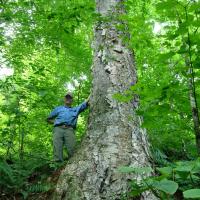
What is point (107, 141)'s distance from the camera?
3.40m

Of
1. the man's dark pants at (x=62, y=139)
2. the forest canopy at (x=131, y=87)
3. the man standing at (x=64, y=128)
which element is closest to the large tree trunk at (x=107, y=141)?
the forest canopy at (x=131, y=87)

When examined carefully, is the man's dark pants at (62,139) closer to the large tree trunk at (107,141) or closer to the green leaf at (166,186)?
the large tree trunk at (107,141)

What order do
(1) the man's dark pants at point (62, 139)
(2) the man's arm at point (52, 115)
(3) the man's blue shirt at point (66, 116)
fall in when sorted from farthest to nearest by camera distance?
(2) the man's arm at point (52, 115)
(3) the man's blue shirt at point (66, 116)
(1) the man's dark pants at point (62, 139)

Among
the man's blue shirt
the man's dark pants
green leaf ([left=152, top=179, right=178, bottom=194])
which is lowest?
green leaf ([left=152, top=179, right=178, bottom=194])

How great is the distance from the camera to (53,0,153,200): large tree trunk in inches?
115

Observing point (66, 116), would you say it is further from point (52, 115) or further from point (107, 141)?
point (107, 141)

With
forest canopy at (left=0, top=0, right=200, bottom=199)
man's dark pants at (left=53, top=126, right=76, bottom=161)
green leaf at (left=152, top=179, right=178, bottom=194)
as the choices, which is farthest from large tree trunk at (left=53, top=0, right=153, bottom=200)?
man's dark pants at (left=53, top=126, right=76, bottom=161)

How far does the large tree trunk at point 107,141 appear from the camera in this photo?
291 centimetres

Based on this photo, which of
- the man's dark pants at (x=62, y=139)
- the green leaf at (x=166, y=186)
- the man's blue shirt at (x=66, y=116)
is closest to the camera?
the green leaf at (x=166, y=186)

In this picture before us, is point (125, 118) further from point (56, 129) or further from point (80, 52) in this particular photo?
point (80, 52)

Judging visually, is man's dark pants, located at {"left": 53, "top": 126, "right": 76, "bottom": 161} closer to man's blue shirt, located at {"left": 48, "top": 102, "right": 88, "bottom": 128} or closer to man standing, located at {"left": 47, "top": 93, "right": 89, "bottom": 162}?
man standing, located at {"left": 47, "top": 93, "right": 89, "bottom": 162}

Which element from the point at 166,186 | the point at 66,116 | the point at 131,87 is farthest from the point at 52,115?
the point at 166,186

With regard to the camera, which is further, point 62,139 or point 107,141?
point 62,139

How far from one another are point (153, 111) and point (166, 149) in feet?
13.3
